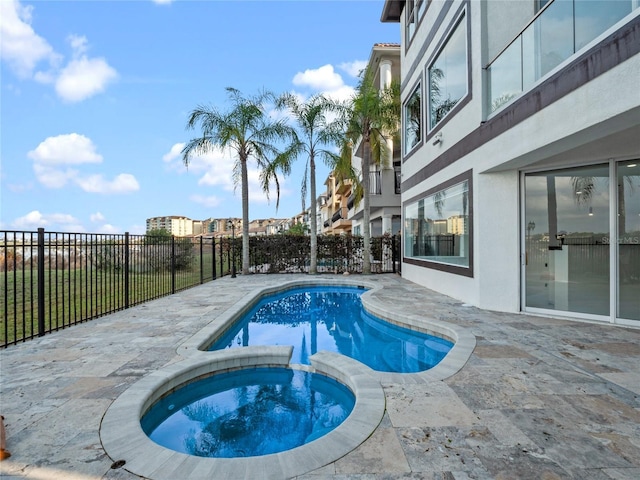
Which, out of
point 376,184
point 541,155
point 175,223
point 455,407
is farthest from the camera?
point 175,223

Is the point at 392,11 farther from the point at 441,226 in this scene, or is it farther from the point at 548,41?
the point at 548,41

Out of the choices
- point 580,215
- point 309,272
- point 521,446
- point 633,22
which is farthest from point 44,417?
point 309,272

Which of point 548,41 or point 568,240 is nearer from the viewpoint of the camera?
point 548,41

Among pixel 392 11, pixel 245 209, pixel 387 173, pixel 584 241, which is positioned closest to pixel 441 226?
pixel 584 241

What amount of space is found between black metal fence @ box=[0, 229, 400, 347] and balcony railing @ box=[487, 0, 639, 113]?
8726mm

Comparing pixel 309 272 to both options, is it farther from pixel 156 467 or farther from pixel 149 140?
pixel 156 467

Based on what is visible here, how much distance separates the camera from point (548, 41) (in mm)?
5691

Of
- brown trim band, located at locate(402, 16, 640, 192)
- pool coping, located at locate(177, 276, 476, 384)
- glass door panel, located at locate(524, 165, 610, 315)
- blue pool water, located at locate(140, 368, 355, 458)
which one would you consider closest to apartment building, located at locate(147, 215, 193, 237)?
pool coping, located at locate(177, 276, 476, 384)

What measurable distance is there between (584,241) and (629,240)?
65cm

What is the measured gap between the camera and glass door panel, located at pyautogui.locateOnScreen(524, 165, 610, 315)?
6.35 metres

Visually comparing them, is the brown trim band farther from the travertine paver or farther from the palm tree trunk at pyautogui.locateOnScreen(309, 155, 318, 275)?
the palm tree trunk at pyautogui.locateOnScreen(309, 155, 318, 275)

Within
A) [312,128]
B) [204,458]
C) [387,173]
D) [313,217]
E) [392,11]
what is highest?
[392,11]

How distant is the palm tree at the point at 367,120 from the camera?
13602 millimetres

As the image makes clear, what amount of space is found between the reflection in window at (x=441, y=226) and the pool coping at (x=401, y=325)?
2.25 metres
